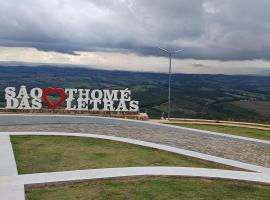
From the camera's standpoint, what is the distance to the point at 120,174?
61.1 feet

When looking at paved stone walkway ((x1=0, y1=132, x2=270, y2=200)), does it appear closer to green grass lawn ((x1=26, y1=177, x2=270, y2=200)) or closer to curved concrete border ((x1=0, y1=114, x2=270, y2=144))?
green grass lawn ((x1=26, y1=177, x2=270, y2=200))

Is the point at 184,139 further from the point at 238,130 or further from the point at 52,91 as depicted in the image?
the point at 52,91

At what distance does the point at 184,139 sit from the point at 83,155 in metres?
11.0

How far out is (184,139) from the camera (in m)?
32.0

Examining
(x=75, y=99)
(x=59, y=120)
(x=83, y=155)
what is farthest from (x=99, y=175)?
(x=75, y=99)

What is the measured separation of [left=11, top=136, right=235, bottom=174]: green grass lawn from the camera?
2090 centimetres

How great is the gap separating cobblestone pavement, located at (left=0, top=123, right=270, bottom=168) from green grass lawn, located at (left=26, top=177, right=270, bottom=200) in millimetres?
7254

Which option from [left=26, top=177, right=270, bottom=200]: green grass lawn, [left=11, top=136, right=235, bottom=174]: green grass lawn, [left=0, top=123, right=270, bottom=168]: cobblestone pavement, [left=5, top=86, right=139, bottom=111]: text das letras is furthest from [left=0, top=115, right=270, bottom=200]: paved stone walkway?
[left=5, top=86, right=139, bottom=111]: text das letras

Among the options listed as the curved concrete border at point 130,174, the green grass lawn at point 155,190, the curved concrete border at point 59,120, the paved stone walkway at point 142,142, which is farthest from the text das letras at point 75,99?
the green grass lawn at point 155,190

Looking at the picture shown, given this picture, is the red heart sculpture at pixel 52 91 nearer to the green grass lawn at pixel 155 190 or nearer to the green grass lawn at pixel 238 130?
the green grass lawn at pixel 238 130

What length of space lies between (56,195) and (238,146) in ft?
59.7

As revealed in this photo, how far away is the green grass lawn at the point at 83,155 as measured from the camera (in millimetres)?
20905

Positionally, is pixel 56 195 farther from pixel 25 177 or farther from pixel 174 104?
pixel 174 104

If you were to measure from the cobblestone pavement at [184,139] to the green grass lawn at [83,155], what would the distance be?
148 inches
